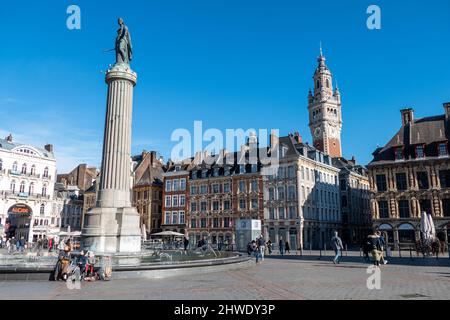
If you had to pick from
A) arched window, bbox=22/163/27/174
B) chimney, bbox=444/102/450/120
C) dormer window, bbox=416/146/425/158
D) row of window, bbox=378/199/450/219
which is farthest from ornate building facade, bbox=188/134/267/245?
arched window, bbox=22/163/27/174

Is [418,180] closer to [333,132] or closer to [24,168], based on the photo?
[333,132]

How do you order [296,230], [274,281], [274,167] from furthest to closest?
[274,167]
[296,230]
[274,281]

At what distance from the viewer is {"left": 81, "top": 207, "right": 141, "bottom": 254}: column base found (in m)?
19.7

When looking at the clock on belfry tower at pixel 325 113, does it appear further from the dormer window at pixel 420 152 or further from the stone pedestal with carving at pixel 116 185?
the stone pedestal with carving at pixel 116 185

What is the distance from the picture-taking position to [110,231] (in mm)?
20000

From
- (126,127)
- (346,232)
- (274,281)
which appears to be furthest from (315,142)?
(274,281)

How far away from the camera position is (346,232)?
6147 cm

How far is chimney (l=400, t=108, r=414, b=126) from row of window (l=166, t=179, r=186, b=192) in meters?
34.9

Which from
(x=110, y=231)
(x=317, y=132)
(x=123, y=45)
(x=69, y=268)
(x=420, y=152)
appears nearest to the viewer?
(x=69, y=268)

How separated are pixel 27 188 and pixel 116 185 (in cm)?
4391

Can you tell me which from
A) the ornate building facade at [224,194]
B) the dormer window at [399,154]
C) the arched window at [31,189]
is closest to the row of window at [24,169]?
the arched window at [31,189]

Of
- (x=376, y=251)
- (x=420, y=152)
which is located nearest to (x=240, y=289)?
(x=376, y=251)

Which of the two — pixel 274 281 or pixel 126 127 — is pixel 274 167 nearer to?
pixel 126 127
